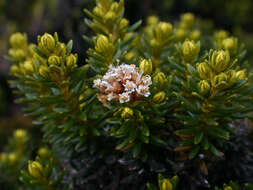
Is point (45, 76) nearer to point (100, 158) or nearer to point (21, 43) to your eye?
point (100, 158)

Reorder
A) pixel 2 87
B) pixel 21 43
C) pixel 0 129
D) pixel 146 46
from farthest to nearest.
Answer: pixel 2 87 → pixel 0 129 → pixel 21 43 → pixel 146 46

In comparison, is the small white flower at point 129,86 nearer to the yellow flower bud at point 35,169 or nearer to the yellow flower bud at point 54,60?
the yellow flower bud at point 54,60

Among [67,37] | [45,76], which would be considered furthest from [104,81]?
[67,37]

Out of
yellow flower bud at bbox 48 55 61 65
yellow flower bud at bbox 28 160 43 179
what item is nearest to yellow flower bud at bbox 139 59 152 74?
yellow flower bud at bbox 48 55 61 65

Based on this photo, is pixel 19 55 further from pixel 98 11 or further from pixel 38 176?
pixel 38 176

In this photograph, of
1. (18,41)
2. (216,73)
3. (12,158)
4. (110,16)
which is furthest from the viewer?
(12,158)

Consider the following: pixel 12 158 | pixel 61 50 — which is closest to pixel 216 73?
pixel 61 50
